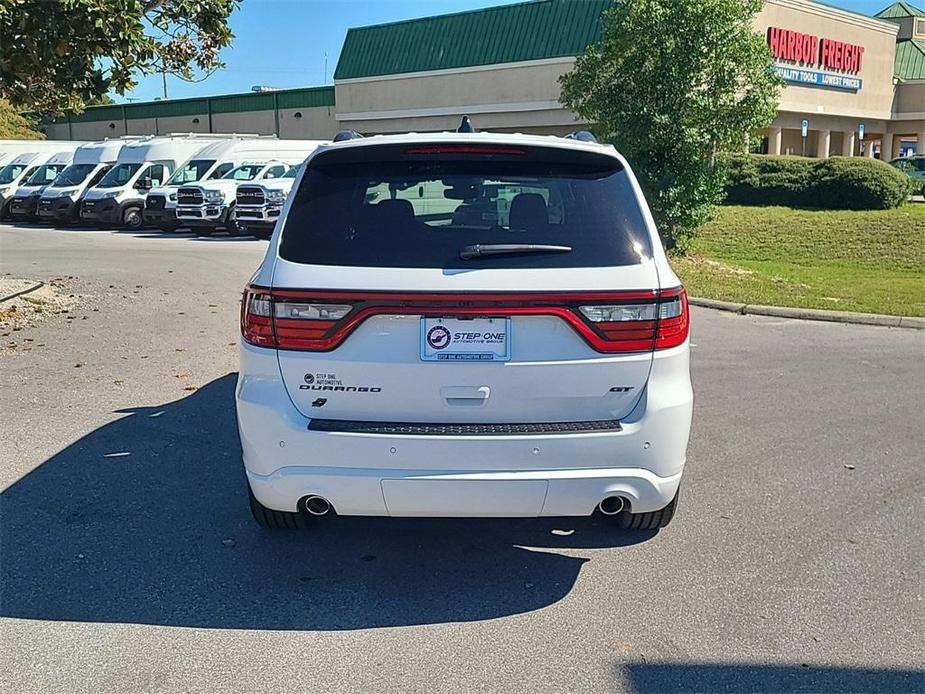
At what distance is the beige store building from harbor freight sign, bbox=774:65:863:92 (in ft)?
0.20

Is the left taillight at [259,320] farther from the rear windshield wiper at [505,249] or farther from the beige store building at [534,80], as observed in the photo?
the beige store building at [534,80]

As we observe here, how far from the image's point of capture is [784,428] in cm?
659

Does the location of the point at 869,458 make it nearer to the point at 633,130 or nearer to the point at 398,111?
the point at 633,130

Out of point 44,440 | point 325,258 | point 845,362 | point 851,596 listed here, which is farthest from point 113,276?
point 851,596

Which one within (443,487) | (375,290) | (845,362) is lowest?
(845,362)

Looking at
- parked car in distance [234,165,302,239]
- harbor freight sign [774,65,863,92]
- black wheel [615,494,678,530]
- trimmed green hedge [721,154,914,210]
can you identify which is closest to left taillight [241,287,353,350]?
black wheel [615,494,678,530]

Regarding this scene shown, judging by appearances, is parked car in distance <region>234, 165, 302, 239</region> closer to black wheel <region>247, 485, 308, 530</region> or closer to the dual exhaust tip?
black wheel <region>247, 485, 308, 530</region>

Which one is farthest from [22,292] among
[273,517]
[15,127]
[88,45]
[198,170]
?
[15,127]

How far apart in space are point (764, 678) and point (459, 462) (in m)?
1.41

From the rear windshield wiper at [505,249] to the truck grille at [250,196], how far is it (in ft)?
64.6

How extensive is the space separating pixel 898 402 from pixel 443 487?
5.14 meters

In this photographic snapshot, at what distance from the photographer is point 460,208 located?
417cm

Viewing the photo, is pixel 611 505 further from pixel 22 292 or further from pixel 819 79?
pixel 819 79

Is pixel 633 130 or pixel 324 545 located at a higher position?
pixel 633 130
